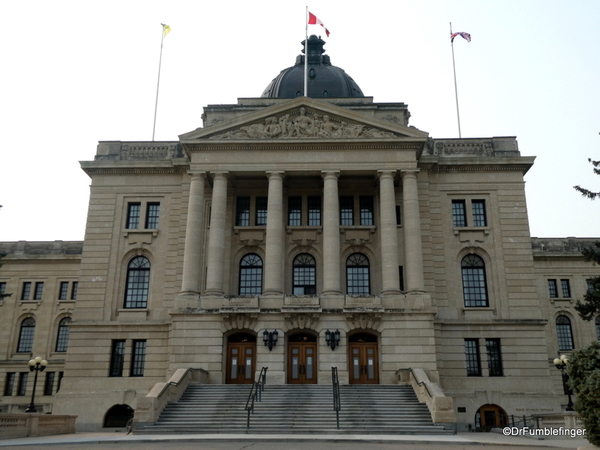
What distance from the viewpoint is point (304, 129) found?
127ft

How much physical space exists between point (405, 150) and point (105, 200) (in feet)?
67.7

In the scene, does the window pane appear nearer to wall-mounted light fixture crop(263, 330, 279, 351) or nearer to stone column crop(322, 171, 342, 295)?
stone column crop(322, 171, 342, 295)

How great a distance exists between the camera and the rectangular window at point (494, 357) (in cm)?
3728

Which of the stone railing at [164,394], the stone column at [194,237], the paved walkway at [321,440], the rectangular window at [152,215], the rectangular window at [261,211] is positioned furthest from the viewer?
the rectangular window at [152,215]

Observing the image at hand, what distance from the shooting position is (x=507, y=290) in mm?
38500

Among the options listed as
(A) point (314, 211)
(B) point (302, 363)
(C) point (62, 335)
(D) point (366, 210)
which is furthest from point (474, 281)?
(C) point (62, 335)

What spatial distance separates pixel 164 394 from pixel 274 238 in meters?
11.9

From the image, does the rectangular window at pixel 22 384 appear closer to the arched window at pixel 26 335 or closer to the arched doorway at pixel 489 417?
the arched window at pixel 26 335

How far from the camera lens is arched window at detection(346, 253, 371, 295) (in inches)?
1533

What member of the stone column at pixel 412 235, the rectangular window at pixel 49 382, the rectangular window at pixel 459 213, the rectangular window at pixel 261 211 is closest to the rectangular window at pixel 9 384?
the rectangular window at pixel 49 382

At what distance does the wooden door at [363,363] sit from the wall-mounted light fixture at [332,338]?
1.58m

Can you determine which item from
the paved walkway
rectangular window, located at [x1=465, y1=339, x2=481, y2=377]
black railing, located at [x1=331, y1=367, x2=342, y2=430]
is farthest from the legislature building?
the paved walkway

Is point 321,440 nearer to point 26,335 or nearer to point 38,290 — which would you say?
point 26,335

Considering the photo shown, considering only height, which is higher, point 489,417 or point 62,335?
point 62,335
